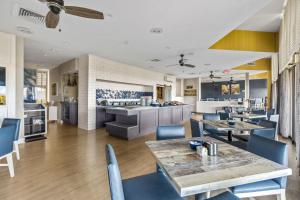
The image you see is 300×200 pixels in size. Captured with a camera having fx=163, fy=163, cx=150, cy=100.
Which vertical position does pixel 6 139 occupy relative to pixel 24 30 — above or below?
below

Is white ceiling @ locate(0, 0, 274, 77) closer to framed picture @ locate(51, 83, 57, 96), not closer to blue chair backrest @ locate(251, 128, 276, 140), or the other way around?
blue chair backrest @ locate(251, 128, 276, 140)

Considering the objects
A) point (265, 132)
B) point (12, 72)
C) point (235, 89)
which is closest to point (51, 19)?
point (12, 72)

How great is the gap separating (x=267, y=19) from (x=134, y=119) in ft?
17.1

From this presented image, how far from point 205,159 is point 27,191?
96.4 inches

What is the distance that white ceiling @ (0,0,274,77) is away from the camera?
2904 mm

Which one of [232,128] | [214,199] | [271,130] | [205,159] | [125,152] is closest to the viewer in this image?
[214,199]

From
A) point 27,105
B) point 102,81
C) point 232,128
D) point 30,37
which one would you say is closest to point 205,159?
point 232,128

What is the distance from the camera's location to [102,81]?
7379 millimetres

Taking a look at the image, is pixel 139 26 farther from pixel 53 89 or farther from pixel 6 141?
pixel 53 89

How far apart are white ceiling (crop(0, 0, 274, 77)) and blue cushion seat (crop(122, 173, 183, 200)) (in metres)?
2.71

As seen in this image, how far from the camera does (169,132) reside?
90.5 inches

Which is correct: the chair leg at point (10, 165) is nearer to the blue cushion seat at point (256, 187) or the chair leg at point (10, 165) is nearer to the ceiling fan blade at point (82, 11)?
the ceiling fan blade at point (82, 11)

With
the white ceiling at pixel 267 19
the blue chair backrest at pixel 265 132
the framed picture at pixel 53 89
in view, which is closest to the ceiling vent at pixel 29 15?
the blue chair backrest at pixel 265 132

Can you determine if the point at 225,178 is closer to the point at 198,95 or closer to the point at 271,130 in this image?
the point at 271,130
